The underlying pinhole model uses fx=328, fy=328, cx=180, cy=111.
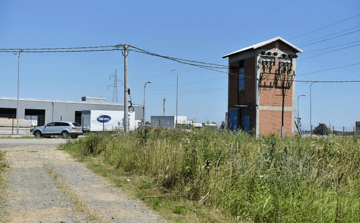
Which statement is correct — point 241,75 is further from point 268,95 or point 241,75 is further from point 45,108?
point 45,108

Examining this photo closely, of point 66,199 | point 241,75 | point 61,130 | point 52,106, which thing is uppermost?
point 241,75

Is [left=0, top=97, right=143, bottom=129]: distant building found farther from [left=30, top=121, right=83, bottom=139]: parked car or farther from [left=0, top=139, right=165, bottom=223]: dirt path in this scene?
[left=0, top=139, right=165, bottom=223]: dirt path

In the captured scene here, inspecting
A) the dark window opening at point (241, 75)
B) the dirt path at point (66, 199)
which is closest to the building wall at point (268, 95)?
the dark window opening at point (241, 75)

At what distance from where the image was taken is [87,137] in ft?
51.7

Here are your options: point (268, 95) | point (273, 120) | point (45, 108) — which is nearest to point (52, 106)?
point (45, 108)

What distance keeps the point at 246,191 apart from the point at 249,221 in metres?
0.82

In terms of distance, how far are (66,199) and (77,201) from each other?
349 mm

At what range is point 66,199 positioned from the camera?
669 centimetres

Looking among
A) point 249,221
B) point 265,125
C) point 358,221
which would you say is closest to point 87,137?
point 249,221

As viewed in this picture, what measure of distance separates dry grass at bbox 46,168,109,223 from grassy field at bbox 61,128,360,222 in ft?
3.68

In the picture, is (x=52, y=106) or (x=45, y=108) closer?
(x=45, y=108)

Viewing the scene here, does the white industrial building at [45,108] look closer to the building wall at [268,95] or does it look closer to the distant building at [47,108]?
the distant building at [47,108]

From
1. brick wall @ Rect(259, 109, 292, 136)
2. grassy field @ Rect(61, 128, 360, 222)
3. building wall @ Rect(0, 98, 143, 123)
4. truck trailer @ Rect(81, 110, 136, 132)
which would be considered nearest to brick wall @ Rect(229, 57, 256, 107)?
brick wall @ Rect(259, 109, 292, 136)

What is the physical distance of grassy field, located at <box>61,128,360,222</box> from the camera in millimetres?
5434
